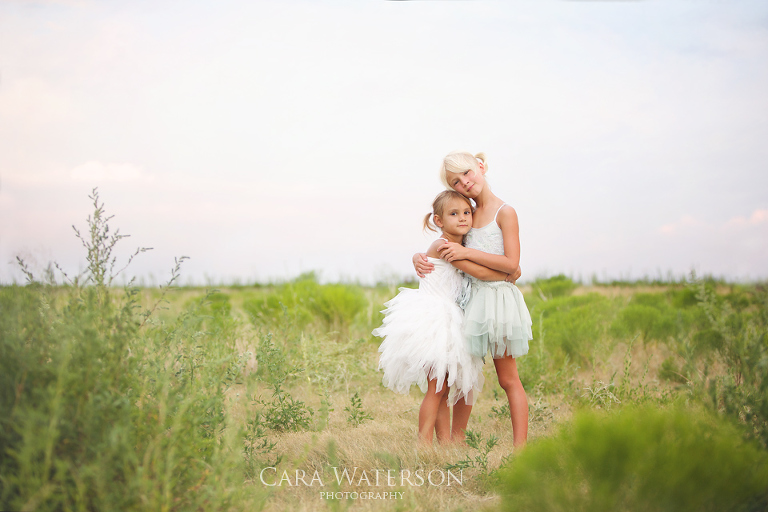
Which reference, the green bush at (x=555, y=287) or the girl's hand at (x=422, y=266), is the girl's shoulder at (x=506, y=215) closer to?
the girl's hand at (x=422, y=266)

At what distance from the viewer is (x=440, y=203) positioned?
3301mm

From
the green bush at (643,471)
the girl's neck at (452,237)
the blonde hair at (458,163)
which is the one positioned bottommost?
the green bush at (643,471)

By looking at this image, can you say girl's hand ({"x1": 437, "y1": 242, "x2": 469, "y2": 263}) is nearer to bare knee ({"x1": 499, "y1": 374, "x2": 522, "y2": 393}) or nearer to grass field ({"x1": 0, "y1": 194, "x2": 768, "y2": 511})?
bare knee ({"x1": 499, "y1": 374, "x2": 522, "y2": 393})

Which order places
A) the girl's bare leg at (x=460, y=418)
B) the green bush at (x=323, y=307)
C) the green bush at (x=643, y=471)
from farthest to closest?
the green bush at (x=323, y=307) → the girl's bare leg at (x=460, y=418) → the green bush at (x=643, y=471)

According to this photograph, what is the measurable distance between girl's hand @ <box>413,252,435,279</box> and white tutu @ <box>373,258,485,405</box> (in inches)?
1.2

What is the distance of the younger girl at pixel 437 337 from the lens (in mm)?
3121

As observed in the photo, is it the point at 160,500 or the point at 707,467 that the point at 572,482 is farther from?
the point at 160,500

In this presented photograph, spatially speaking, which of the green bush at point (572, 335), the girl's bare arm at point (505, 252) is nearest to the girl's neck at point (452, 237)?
the girl's bare arm at point (505, 252)

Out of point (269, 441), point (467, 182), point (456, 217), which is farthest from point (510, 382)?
point (269, 441)

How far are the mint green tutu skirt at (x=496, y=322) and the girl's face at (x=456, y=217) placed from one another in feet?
1.26

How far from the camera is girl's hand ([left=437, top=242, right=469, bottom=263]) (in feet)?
10.2

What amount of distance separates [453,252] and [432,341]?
56 centimetres

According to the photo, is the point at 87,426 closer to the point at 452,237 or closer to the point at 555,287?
the point at 452,237

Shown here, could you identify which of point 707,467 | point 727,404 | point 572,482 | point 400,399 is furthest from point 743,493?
point 400,399
